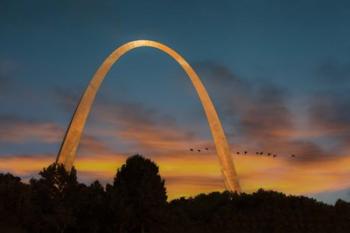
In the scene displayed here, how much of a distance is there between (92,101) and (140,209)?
12202 millimetres

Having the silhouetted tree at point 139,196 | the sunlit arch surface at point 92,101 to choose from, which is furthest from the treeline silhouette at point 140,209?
the sunlit arch surface at point 92,101

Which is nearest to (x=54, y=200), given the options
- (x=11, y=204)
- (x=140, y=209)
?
(x=140, y=209)

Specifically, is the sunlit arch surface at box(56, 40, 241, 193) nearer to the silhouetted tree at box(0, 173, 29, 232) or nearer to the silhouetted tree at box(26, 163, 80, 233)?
the silhouetted tree at box(26, 163, 80, 233)

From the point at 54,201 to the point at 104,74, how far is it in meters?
17.3

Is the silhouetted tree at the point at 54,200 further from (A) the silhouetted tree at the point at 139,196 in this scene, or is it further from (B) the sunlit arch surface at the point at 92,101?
(B) the sunlit arch surface at the point at 92,101

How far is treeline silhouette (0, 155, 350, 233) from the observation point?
145 feet

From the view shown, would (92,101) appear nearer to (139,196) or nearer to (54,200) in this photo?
(139,196)

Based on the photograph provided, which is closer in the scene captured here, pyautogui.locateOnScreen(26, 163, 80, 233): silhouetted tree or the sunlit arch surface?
pyautogui.locateOnScreen(26, 163, 80, 233): silhouetted tree

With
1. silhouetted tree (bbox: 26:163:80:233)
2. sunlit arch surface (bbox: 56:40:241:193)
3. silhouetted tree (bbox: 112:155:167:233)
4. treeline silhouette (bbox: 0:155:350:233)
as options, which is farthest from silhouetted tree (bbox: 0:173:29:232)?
silhouetted tree (bbox: 112:155:167:233)

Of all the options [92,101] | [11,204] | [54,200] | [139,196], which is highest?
[92,101]

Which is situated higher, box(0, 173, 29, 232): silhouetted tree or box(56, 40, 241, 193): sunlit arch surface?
box(56, 40, 241, 193): sunlit arch surface

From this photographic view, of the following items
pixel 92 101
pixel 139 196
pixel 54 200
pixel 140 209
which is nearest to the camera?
pixel 54 200

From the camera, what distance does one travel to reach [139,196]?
164 ft

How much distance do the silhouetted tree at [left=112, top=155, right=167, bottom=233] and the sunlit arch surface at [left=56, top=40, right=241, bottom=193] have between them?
215 inches
